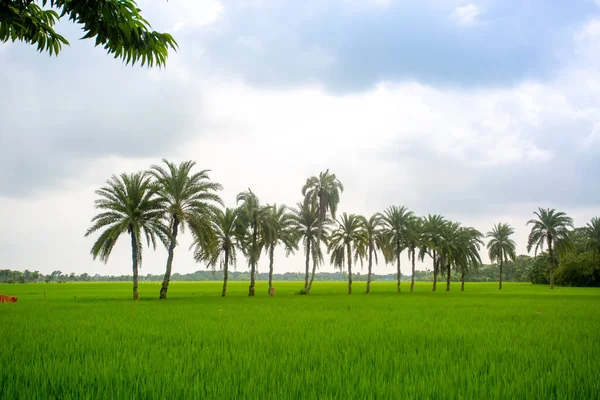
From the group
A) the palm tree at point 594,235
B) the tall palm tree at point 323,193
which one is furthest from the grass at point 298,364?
the palm tree at point 594,235

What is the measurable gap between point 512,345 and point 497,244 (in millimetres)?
67267

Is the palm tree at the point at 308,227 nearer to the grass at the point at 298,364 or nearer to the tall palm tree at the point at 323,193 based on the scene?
the tall palm tree at the point at 323,193

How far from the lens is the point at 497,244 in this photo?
6981 cm

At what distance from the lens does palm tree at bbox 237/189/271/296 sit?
40.6 meters

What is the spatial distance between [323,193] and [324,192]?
0.54 feet

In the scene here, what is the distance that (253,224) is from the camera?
4128cm

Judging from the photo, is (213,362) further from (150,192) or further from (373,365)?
(150,192)

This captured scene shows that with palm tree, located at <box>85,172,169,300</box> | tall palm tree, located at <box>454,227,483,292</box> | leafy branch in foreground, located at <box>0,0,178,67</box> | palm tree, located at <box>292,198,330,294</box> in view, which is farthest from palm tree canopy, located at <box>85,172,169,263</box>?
tall palm tree, located at <box>454,227,483,292</box>

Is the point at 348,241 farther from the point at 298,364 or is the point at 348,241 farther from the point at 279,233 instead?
the point at 298,364

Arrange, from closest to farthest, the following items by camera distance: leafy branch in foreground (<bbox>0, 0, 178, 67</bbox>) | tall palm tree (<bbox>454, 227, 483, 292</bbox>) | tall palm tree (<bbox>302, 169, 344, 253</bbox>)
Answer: leafy branch in foreground (<bbox>0, 0, 178, 67</bbox>) → tall palm tree (<bbox>302, 169, 344, 253</bbox>) → tall palm tree (<bbox>454, 227, 483, 292</bbox>)

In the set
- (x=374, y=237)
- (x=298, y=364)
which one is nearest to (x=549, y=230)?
(x=374, y=237)

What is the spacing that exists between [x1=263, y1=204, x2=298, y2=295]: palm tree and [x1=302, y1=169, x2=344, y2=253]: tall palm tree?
3.26 m

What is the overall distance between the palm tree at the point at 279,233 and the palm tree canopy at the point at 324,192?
11.1 ft

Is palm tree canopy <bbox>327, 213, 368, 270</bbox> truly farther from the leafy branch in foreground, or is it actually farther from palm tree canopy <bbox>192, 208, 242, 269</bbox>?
the leafy branch in foreground
